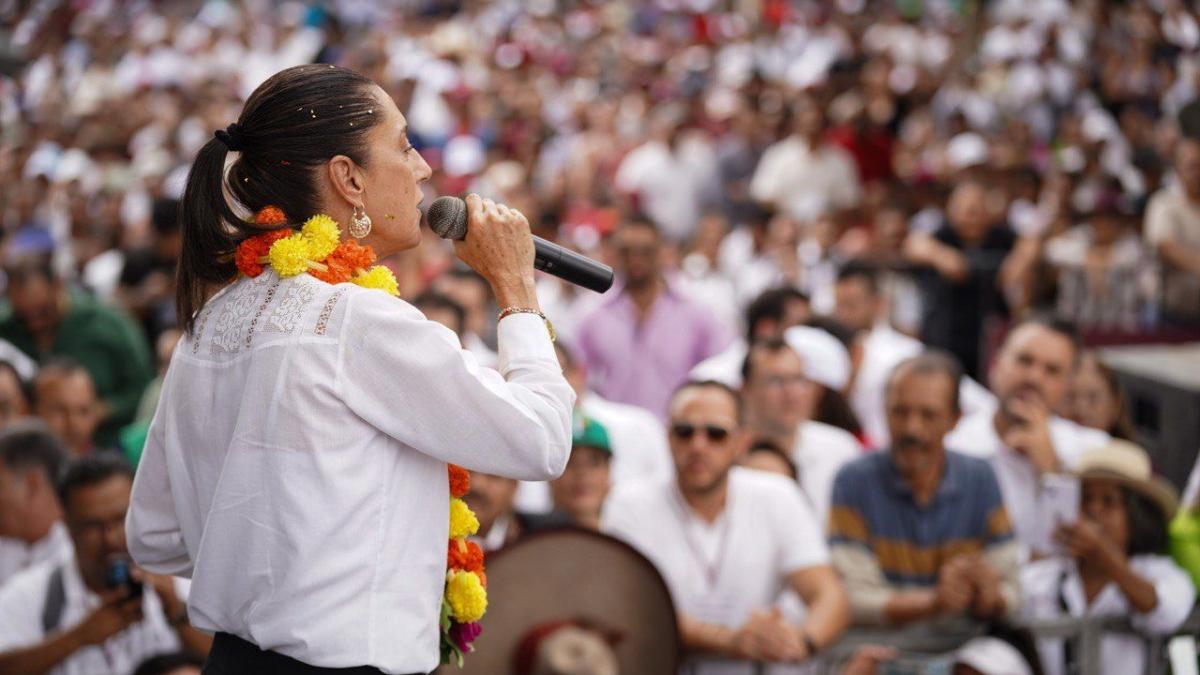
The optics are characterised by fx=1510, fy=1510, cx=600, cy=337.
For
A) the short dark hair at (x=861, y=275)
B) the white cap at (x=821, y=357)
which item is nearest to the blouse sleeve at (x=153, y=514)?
the white cap at (x=821, y=357)

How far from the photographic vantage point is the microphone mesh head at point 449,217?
7.96 feet

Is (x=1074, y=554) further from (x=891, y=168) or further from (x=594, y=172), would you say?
(x=594, y=172)

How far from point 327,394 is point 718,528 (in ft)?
8.74

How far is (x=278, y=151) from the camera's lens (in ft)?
7.72

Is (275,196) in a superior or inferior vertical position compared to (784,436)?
superior

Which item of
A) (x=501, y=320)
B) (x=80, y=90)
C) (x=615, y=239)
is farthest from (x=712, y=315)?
(x=80, y=90)

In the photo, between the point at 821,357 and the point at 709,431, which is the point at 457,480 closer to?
the point at 709,431

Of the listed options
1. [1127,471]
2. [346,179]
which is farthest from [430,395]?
[1127,471]

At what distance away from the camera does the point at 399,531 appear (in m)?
2.28

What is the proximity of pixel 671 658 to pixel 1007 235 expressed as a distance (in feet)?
23.0

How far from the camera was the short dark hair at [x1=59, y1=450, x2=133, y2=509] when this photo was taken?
422 centimetres

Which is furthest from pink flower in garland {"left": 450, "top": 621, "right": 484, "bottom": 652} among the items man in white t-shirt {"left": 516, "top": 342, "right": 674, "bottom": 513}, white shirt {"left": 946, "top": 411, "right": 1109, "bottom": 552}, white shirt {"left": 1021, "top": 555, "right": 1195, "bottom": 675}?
man in white t-shirt {"left": 516, "top": 342, "right": 674, "bottom": 513}

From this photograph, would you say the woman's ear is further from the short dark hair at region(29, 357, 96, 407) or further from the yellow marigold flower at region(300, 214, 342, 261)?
the short dark hair at region(29, 357, 96, 407)

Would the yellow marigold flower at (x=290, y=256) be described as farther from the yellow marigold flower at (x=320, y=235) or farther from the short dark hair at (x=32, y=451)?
the short dark hair at (x=32, y=451)
